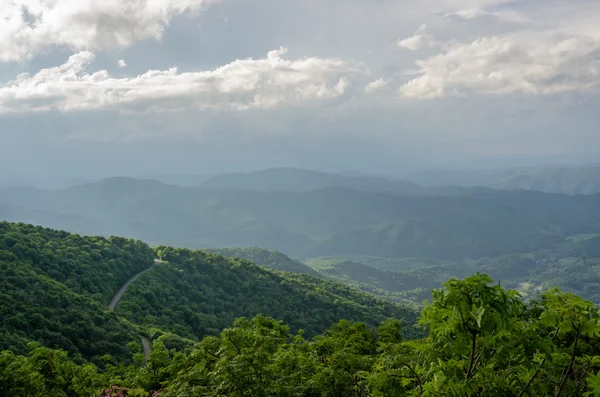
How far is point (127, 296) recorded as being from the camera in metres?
94.5

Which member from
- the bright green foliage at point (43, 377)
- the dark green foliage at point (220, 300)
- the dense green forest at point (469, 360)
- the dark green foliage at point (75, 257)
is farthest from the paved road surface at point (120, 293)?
the dense green forest at point (469, 360)

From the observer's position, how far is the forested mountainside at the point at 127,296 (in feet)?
191

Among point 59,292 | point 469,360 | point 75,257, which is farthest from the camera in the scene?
point 75,257

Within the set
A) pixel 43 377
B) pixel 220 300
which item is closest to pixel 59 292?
pixel 43 377

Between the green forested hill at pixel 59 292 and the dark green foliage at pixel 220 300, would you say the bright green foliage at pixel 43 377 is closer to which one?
the green forested hill at pixel 59 292

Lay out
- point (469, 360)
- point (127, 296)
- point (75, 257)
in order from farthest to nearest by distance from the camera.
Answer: point (75, 257)
point (127, 296)
point (469, 360)

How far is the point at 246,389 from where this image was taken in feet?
48.5

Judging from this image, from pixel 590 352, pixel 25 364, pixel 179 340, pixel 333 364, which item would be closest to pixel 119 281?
pixel 179 340

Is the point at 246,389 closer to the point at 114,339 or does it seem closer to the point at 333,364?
the point at 333,364

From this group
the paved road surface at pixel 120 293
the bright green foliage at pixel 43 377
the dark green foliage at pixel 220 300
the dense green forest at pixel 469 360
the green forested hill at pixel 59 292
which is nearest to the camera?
the dense green forest at pixel 469 360

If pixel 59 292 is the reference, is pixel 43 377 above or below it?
above

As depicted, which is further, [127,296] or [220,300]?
[220,300]

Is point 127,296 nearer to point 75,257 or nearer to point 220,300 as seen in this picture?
point 75,257

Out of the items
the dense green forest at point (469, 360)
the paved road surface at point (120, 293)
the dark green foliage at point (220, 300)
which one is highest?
the dense green forest at point (469, 360)
